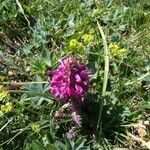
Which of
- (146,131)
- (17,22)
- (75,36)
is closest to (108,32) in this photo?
(75,36)

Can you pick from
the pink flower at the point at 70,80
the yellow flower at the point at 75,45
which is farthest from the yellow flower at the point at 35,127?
the yellow flower at the point at 75,45

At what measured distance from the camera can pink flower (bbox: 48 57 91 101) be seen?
225 cm

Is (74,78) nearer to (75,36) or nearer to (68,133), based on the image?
(68,133)

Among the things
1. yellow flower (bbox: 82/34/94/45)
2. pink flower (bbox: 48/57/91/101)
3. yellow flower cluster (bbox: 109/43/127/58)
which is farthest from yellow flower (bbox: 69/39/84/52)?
pink flower (bbox: 48/57/91/101)

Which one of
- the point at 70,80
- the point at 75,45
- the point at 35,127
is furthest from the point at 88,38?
the point at 35,127

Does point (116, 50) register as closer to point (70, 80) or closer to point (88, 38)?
point (88, 38)

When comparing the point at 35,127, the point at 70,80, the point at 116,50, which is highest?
the point at 70,80

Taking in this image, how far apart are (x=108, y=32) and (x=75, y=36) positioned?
25cm

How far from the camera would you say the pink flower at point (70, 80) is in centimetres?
225

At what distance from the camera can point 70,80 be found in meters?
2.27

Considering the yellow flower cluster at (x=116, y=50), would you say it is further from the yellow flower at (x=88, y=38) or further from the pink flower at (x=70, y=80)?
the pink flower at (x=70, y=80)

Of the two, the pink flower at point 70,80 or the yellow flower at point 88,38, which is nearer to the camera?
the pink flower at point 70,80

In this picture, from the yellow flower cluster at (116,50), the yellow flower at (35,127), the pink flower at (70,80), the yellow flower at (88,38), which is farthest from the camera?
the yellow flower at (88,38)

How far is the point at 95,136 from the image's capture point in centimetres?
248
